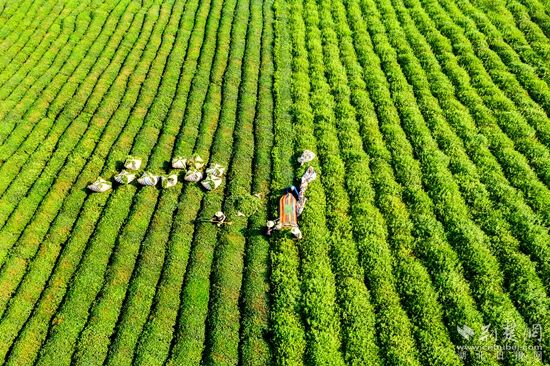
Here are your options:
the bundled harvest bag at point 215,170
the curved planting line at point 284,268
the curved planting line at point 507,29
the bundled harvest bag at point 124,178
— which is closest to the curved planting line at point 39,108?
the bundled harvest bag at point 124,178

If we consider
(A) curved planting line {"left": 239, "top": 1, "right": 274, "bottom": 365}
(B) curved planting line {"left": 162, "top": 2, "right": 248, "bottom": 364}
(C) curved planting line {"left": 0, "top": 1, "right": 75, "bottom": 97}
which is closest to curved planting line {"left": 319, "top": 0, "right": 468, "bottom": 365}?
(A) curved planting line {"left": 239, "top": 1, "right": 274, "bottom": 365}

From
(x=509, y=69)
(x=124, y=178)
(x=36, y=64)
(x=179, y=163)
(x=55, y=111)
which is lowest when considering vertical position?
(x=36, y=64)

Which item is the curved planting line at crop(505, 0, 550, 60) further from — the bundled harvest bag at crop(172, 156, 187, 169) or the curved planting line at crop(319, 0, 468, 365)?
the bundled harvest bag at crop(172, 156, 187, 169)

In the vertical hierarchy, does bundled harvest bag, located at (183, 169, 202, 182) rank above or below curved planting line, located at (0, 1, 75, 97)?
above

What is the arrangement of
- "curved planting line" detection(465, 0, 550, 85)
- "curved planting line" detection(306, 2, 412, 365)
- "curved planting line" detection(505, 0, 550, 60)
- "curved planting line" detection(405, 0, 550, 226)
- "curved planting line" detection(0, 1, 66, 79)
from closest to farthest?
"curved planting line" detection(306, 2, 412, 365) → "curved planting line" detection(405, 0, 550, 226) → "curved planting line" detection(465, 0, 550, 85) → "curved planting line" detection(505, 0, 550, 60) → "curved planting line" detection(0, 1, 66, 79)

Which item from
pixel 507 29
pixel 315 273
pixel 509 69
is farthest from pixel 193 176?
pixel 507 29

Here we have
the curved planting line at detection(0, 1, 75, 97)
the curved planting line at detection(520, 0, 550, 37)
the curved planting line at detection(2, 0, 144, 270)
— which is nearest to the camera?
the curved planting line at detection(2, 0, 144, 270)

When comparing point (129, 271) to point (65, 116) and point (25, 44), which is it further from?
point (25, 44)
